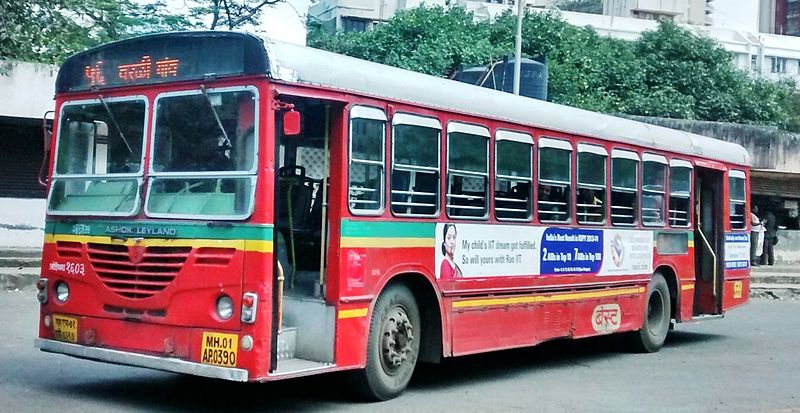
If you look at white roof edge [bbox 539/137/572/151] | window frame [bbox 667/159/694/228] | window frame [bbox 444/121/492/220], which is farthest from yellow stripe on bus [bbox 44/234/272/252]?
window frame [bbox 667/159/694/228]

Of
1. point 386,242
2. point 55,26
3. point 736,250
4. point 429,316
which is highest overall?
point 55,26

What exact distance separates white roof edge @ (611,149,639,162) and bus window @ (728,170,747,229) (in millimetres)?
2805

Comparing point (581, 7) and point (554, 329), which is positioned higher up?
point (581, 7)

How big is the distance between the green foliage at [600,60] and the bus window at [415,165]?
23389 millimetres

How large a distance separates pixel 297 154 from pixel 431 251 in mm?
1456

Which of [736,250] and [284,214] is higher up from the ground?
[284,214]

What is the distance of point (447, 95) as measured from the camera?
30.8 ft

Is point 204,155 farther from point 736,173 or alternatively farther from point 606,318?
point 736,173

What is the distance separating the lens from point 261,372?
734cm

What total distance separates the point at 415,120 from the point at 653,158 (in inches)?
199

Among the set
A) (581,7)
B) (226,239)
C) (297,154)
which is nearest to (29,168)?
(297,154)

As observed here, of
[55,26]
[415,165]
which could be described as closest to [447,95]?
[415,165]

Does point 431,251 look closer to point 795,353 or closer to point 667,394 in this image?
point 667,394

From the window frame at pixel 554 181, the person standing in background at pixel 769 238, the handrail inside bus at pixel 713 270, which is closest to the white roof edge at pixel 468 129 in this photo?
the window frame at pixel 554 181
